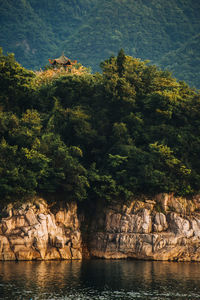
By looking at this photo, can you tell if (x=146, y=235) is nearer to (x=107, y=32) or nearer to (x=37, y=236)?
(x=37, y=236)

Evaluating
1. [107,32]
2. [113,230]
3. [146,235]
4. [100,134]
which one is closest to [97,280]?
[146,235]

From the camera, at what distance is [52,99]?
5278cm

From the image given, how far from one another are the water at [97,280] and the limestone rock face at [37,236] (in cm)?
184

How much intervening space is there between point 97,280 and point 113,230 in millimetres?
12373

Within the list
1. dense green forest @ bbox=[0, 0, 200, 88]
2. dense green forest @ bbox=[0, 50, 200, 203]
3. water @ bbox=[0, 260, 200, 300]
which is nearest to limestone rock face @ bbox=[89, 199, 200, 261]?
dense green forest @ bbox=[0, 50, 200, 203]

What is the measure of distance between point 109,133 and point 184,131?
7752mm

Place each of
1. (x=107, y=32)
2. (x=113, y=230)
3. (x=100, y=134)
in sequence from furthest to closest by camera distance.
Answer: (x=107, y=32) → (x=100, y=134) → (x=113, y=230)

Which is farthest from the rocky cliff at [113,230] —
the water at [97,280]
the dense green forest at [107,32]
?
the dense green forest at [107,32]

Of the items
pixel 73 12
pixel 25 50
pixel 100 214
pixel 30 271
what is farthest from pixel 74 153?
pixel 73 12

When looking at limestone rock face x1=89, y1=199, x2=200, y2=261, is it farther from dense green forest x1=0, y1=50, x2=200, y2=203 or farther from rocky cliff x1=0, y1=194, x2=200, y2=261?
dense green forest x1=0, y1=50, x2=200, y2=203

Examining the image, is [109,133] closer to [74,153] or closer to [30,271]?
[74,153]

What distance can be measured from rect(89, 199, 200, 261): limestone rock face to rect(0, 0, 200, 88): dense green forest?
9177 cm

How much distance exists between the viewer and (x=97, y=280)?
3331cm

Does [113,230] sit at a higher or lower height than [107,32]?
lower
